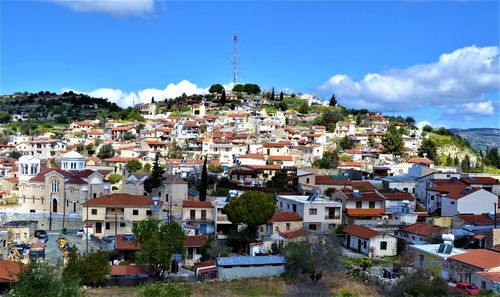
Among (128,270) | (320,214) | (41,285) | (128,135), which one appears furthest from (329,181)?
(128,135)

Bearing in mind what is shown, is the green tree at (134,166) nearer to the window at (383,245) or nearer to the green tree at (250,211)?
the green tree at (250,211)

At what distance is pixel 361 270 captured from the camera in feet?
91.8

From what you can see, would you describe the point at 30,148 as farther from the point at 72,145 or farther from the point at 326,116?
the point at 326,116

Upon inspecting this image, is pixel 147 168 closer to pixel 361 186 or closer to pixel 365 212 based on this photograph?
pixel 361 186

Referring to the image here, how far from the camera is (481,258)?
24.8m

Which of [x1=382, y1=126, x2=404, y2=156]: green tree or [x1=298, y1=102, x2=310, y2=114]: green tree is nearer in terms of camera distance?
[x1=382, y1=126, x2=404, y2=156]: green tree

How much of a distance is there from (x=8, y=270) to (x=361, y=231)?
64.4 ft

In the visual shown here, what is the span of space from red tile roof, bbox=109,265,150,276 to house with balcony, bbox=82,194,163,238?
1060 cm

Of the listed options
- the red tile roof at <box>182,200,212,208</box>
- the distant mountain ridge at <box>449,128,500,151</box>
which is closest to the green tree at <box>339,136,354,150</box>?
the red tile roof at <box>182,200,212,208</box>

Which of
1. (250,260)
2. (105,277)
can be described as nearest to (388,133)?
(250,260)

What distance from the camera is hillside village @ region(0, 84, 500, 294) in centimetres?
2873

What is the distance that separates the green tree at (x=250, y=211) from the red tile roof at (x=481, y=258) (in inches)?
473

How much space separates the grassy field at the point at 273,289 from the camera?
2498 centimetres

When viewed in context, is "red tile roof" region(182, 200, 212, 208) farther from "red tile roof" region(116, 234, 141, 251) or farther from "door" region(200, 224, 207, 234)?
"red tile roof" region(116, 234, 141, 251)
